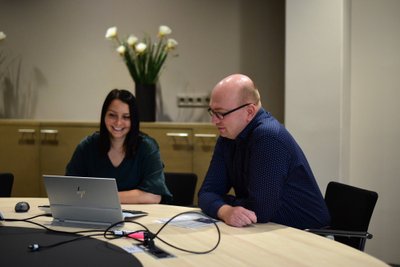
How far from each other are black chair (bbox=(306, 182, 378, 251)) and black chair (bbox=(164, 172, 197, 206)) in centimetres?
89

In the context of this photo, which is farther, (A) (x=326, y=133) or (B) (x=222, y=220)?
(A) (x=326, y=133)

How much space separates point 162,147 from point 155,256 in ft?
8.38

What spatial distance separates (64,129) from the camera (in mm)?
4488

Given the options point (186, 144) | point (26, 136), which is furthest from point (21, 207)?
point (26, 136)

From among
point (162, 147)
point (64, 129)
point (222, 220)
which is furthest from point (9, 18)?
point (222, 220)

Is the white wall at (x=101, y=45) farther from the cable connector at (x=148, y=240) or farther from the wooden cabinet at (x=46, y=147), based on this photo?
the cable connector at (x=148, y=240)

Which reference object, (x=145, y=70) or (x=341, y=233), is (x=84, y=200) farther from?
(x=145, y=70)

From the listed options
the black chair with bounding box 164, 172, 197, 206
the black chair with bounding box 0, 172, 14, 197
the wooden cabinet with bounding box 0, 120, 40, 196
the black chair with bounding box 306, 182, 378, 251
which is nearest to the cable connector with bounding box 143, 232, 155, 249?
the black chair with bounding box 306, 182, 378, 251

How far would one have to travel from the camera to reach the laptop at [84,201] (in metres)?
2.13

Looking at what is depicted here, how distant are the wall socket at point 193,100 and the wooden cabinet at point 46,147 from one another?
61 cm

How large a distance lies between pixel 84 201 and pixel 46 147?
97.9 inches

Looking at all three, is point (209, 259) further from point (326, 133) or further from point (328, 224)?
point (326, 133)

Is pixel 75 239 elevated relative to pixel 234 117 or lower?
lower

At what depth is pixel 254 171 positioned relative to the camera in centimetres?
226
